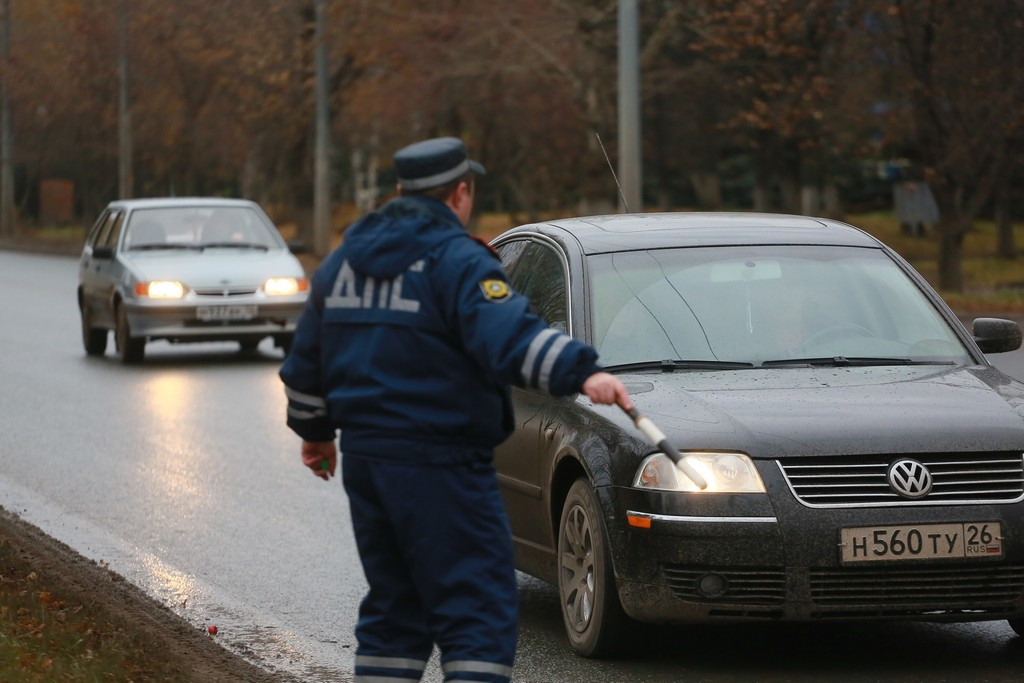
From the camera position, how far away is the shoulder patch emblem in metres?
4.40

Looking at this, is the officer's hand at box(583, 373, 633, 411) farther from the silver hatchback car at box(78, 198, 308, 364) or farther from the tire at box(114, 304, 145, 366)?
the tire at box(114, 304, 145, 366)

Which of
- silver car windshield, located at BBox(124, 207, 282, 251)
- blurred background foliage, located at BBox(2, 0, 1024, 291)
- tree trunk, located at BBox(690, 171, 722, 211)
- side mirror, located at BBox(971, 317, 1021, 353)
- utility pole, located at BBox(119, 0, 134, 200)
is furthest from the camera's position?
tree trunk, located at BBox(690, 171, 722, 211)

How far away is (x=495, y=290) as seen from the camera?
4410 mm

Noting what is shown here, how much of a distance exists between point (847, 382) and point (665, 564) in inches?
42.4

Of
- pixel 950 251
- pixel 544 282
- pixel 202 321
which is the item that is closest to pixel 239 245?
pixel 202 321

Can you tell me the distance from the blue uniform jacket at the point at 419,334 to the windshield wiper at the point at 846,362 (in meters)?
2.50

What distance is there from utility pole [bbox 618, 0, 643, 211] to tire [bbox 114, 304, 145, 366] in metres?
8.07

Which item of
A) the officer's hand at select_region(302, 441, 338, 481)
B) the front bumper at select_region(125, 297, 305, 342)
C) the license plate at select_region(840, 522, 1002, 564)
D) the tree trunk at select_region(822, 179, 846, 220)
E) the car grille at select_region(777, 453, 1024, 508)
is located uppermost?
the officer's hand at select_region(302, 441, 338, 481)

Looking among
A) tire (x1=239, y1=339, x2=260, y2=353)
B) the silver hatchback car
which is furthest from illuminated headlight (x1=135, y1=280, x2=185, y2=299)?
tire (x1=239, y1=339, x2=260, y2=353)

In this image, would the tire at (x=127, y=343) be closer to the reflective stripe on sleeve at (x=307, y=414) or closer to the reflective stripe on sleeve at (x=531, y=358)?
the reflective stripe on sleeve at (x=307, y=414)

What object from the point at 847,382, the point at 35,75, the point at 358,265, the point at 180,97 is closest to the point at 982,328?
the point at 847,382

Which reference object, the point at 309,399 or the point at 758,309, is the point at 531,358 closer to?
the point at 309,399

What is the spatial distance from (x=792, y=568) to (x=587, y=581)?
0.81 metres

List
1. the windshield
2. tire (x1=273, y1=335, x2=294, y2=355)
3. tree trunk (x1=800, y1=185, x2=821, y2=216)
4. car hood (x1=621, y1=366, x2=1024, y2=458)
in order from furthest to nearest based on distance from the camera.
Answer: tree trunk (x1=800, y1=185, x2=821, y2=216)
tire (x1=273, y1=335, x2=294, y2=355)
the windshield
car hood (x1=621, y1=366, x2=1024, y2=458)
